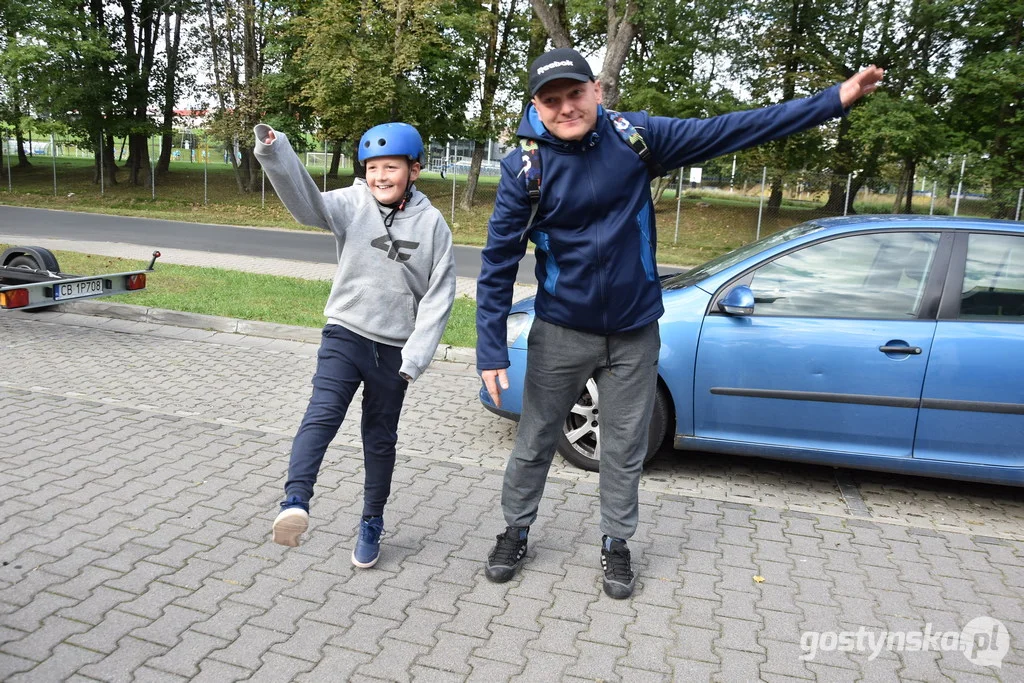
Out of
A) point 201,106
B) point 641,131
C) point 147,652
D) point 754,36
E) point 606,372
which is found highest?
point 754,36

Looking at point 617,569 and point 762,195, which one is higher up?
point 762,195

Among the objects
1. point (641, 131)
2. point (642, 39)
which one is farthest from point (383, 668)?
point (642, 39)

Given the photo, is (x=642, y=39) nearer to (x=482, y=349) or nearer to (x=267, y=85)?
(x=267, y=85)

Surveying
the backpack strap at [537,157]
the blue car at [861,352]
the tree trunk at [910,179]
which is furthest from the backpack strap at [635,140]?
the tree trunk at [910,179]

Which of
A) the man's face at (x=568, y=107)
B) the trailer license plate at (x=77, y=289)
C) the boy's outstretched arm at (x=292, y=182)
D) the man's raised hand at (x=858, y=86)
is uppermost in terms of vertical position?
the man's raised hand at (x=858, y=86)

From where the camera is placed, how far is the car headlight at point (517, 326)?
5172 millimetres

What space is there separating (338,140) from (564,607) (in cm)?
2731

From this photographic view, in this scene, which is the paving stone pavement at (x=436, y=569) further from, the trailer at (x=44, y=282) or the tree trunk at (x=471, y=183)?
the tree trunk at (x=471, y=183)

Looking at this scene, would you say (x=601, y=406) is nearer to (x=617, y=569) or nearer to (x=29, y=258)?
(x=617, y=569)

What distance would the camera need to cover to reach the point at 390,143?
333cm

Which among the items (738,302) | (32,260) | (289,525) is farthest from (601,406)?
(32,260)

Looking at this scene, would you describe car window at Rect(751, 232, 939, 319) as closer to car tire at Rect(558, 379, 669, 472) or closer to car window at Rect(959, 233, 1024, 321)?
car window at Rect(959, 233, 1024, 321)

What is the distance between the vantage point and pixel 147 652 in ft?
9.61

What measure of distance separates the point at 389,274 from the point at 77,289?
4.88 meters
